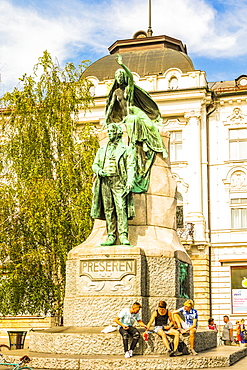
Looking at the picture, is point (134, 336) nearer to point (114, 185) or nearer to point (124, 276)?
point (124, 276)

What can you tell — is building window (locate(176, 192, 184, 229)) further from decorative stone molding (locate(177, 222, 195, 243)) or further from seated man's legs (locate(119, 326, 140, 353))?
seated man's legs (locate(119, 326, 140, 353))

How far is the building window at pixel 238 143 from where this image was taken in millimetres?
33594

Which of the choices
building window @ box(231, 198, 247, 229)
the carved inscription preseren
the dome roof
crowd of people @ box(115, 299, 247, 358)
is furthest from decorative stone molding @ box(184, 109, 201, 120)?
crowd of people @ box(115, 299, 247, 358)

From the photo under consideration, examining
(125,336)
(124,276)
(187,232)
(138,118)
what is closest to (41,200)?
(138,118)

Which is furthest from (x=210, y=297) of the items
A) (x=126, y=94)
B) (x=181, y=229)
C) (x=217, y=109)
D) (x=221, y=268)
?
(x=126, y=94)

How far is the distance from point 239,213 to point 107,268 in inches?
937

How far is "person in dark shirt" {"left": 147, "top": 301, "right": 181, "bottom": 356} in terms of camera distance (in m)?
8.73

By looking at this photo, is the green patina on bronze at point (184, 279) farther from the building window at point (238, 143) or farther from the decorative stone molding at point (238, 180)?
the building window at point (238, 143)

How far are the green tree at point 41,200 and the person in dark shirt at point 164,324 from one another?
9.56m

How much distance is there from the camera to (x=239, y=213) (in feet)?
107

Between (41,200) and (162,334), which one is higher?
(41,200)

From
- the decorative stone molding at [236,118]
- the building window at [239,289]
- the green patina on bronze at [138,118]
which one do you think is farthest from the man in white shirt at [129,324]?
the decorative stone molding at [236,118]

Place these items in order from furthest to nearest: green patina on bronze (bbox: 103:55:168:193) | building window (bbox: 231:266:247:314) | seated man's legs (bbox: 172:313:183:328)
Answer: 1. building window (bbox: 231:266:247:314)
2. green patina on bronze (bbox: 103:55:168:193)
3. seated man's legs (bbox: 172:313:183:328)

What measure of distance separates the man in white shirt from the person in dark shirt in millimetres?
220
